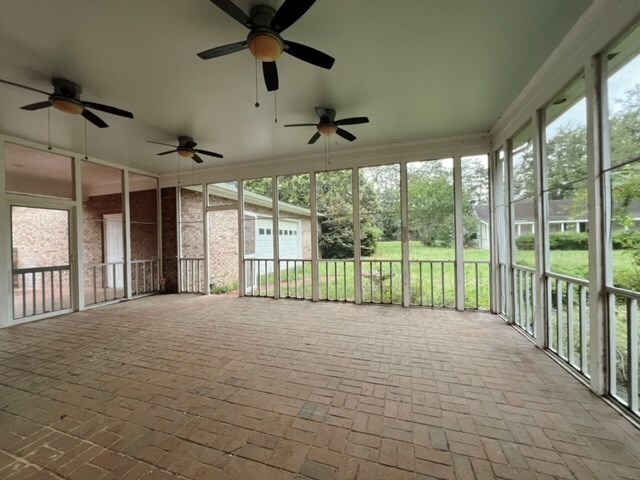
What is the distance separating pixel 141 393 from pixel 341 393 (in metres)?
1.71

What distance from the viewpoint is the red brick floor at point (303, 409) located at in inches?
→ 59.4

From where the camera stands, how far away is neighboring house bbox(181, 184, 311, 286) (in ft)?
19.5

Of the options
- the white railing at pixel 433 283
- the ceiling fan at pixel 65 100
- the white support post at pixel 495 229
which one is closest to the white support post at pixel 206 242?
the ceiling fan at pixel 65 100


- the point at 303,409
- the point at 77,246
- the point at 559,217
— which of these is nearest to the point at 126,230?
the point at 77,246

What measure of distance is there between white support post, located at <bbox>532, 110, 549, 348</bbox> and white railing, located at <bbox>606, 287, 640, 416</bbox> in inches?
37.3

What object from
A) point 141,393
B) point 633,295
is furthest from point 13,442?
point 633,295

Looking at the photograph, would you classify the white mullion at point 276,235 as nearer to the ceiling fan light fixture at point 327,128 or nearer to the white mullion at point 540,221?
the ceiling fan light fixture at point 327,128

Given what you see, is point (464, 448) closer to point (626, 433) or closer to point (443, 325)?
point (626, 433)

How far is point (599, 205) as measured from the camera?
6.75 ft

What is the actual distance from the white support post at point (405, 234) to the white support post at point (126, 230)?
598cm

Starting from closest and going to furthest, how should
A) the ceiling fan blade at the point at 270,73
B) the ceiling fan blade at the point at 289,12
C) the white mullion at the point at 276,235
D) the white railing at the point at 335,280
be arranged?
1. the ceiling fan blade at the point at 289,12
2. the ceiling fan blade at the point at 270,73
3. the white railing at the point at 335,280
4. the white mullion at the point at 276,235

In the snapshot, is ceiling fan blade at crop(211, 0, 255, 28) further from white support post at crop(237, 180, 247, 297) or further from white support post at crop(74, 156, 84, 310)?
white support post at crop(74, 156, 84, 310)

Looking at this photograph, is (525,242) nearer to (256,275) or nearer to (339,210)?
(339,210)

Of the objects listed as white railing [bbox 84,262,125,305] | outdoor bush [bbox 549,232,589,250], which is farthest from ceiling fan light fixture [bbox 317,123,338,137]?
white railing [bbox 84,262,125,305]
